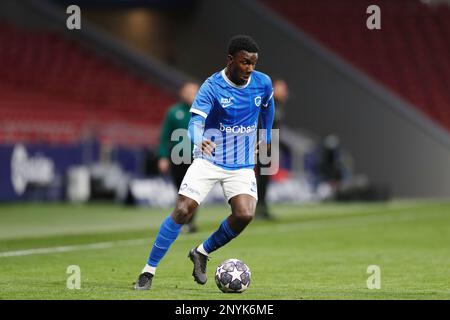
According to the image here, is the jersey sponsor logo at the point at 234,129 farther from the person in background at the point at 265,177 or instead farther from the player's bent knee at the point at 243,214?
the person in background at the point at 265,177

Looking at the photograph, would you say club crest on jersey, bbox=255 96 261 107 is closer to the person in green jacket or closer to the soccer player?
the soccer player

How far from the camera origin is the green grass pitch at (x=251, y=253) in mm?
9219

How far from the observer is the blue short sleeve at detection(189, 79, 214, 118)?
9086 millimetres

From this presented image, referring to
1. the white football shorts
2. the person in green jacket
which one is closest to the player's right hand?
the white football shorts

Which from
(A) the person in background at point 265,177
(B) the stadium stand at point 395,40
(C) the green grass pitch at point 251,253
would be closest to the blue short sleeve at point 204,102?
(C) the green grass pitch at point 251,253

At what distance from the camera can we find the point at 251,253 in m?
13.4

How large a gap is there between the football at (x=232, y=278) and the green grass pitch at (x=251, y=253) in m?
0.13

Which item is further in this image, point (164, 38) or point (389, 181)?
point (164, 38)

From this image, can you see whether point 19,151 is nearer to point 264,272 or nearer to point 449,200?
point 449,200

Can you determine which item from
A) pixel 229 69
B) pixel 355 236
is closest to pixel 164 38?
pixel 355 236

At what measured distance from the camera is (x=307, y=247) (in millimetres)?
14422

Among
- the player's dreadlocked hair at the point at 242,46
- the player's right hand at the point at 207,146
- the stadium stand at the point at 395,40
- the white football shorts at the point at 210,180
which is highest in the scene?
the stadium stand at the point at 395,40

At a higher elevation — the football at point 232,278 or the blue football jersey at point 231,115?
the blue football jersey at point 231,115
